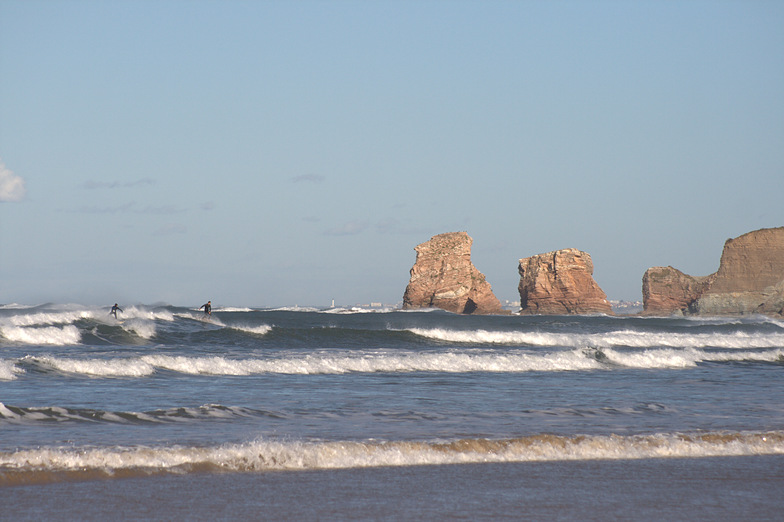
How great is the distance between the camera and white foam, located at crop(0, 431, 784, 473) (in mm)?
7719

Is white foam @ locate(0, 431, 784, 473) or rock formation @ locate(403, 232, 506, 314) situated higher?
rock formation @ locate(403, 232, 506, 314)

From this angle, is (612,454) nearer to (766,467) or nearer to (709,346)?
(766,467)

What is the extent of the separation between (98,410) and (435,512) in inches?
279

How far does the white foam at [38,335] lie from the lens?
26.5 m

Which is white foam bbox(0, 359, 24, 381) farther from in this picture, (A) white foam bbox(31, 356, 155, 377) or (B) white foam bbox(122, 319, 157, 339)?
(B) white foam bbox(122, 319, 157, 339)

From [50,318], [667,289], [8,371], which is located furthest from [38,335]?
[667,289]

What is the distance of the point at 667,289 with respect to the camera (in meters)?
115

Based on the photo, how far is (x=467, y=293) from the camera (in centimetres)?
9175

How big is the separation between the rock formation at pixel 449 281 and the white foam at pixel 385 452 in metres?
81.4

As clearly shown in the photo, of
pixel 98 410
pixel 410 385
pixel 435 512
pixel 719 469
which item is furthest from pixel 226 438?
pixel 410 385

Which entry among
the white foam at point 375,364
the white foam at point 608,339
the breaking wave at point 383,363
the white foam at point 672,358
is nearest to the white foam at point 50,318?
the breaking wave at point 383,363

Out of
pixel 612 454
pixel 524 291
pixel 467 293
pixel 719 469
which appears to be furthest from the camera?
pixel 524 291

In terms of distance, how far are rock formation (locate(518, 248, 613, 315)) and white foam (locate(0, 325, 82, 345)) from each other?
241 ft

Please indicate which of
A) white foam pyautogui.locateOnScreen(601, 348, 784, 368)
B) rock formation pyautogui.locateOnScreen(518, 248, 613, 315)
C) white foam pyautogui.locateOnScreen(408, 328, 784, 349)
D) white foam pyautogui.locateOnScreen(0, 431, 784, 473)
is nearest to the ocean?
white foam pyautogui.locateOnScreen(0, 431, 784, 473)
